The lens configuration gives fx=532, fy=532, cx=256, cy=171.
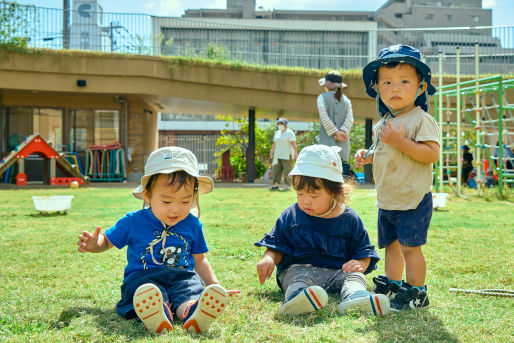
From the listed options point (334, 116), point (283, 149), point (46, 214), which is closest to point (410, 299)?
point (334, 116)

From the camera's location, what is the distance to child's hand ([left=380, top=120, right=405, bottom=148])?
2.81 metres

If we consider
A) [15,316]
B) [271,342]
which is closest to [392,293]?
[271,342]

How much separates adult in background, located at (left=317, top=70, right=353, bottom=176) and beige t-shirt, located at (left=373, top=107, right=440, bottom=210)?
355cm

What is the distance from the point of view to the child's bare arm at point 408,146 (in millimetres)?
2805

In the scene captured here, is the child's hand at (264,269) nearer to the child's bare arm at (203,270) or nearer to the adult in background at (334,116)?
the child's bare arm at (203,270)

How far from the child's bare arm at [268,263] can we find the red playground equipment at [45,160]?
12.5 metres

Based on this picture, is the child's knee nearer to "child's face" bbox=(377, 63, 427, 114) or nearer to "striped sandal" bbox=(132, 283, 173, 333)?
"child's face" bbox=(377, 63, 427, 114)

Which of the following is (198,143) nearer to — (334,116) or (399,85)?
(334,116)

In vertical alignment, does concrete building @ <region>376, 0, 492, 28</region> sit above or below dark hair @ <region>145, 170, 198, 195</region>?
above

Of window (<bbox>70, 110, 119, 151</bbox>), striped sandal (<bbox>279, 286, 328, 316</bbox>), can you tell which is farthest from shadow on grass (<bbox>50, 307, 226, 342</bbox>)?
window (<bbox>70, 110, 119, 151</bbox>)

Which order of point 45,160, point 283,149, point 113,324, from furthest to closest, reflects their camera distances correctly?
point 45,160 < point 283,149 < point 113,324

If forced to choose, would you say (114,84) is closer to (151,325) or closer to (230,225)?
(230,225)

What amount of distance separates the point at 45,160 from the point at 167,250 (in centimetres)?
1350

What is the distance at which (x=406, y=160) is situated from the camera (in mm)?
2904
